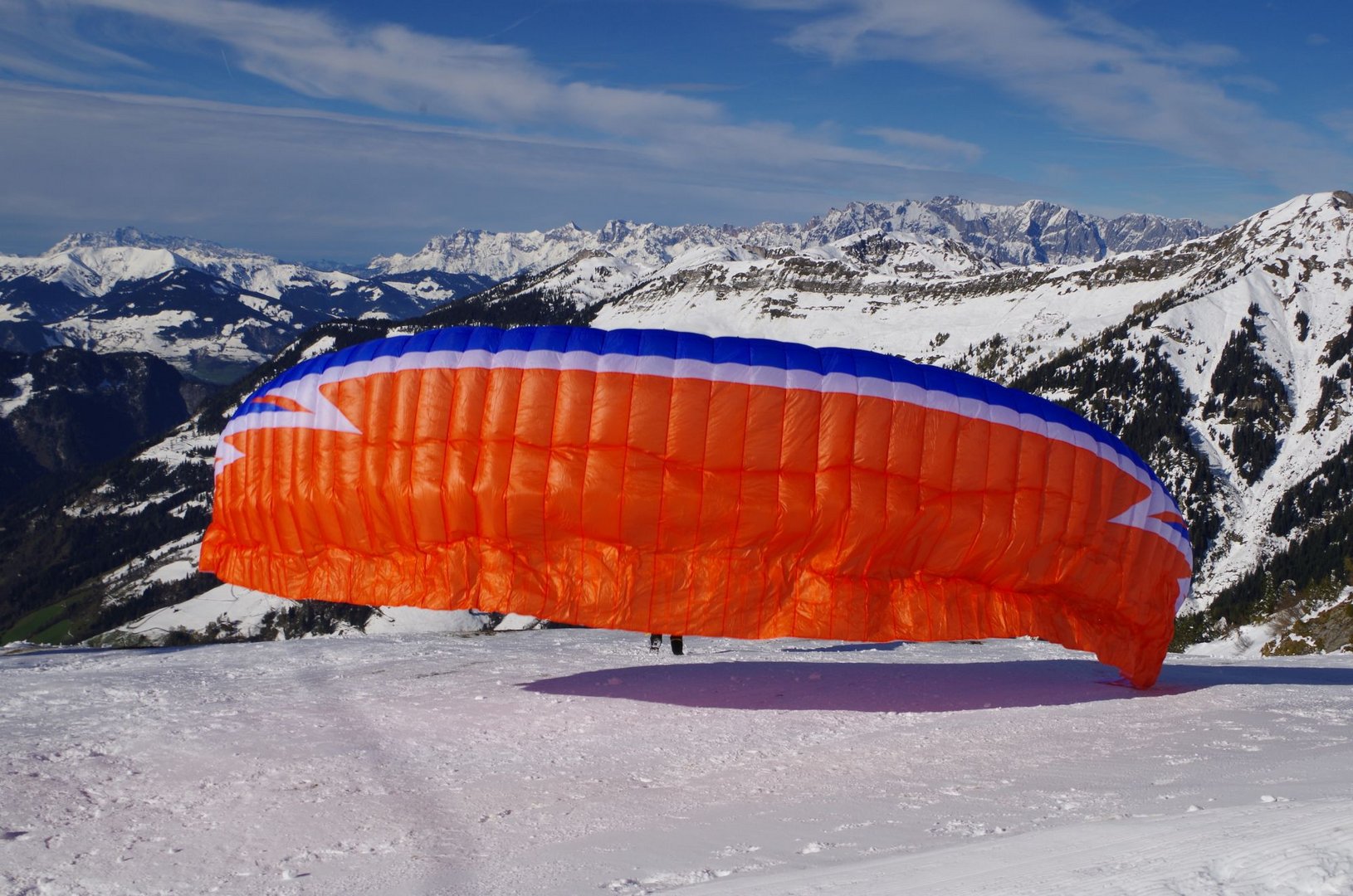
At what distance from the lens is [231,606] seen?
113m

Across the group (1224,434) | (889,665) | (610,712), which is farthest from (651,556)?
(1224,434)

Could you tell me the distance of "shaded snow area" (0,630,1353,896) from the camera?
24.3 feet

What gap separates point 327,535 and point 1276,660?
63.9 feet

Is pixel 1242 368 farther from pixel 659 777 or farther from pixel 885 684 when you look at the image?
pixel 659 777

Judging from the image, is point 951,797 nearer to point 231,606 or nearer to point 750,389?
point 750,389

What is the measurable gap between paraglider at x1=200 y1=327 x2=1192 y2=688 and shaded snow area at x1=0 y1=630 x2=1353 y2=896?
1.73m

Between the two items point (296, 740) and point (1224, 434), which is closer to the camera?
point (296, 740)

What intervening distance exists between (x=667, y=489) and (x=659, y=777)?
3.61 metres

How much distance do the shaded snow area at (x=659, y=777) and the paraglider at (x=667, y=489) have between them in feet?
5.68

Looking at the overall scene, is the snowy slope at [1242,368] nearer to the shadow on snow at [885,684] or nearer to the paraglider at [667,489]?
the shadow on snow at [885,684]

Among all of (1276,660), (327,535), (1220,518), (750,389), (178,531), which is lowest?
(178,531)

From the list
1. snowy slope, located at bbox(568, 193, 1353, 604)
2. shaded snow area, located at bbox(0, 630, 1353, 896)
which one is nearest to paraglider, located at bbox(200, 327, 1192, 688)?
shaded snow area, located at bbox(0, 630, 1353, 896)

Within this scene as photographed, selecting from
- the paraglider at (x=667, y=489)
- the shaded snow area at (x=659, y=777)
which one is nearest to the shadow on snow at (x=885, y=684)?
the shaded snow area at (x=659, y=777)

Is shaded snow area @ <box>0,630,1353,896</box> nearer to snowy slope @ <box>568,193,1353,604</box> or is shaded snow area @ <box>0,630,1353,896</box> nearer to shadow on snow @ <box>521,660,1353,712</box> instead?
shadow on snow @ <box>521,660,1353,712</box>
